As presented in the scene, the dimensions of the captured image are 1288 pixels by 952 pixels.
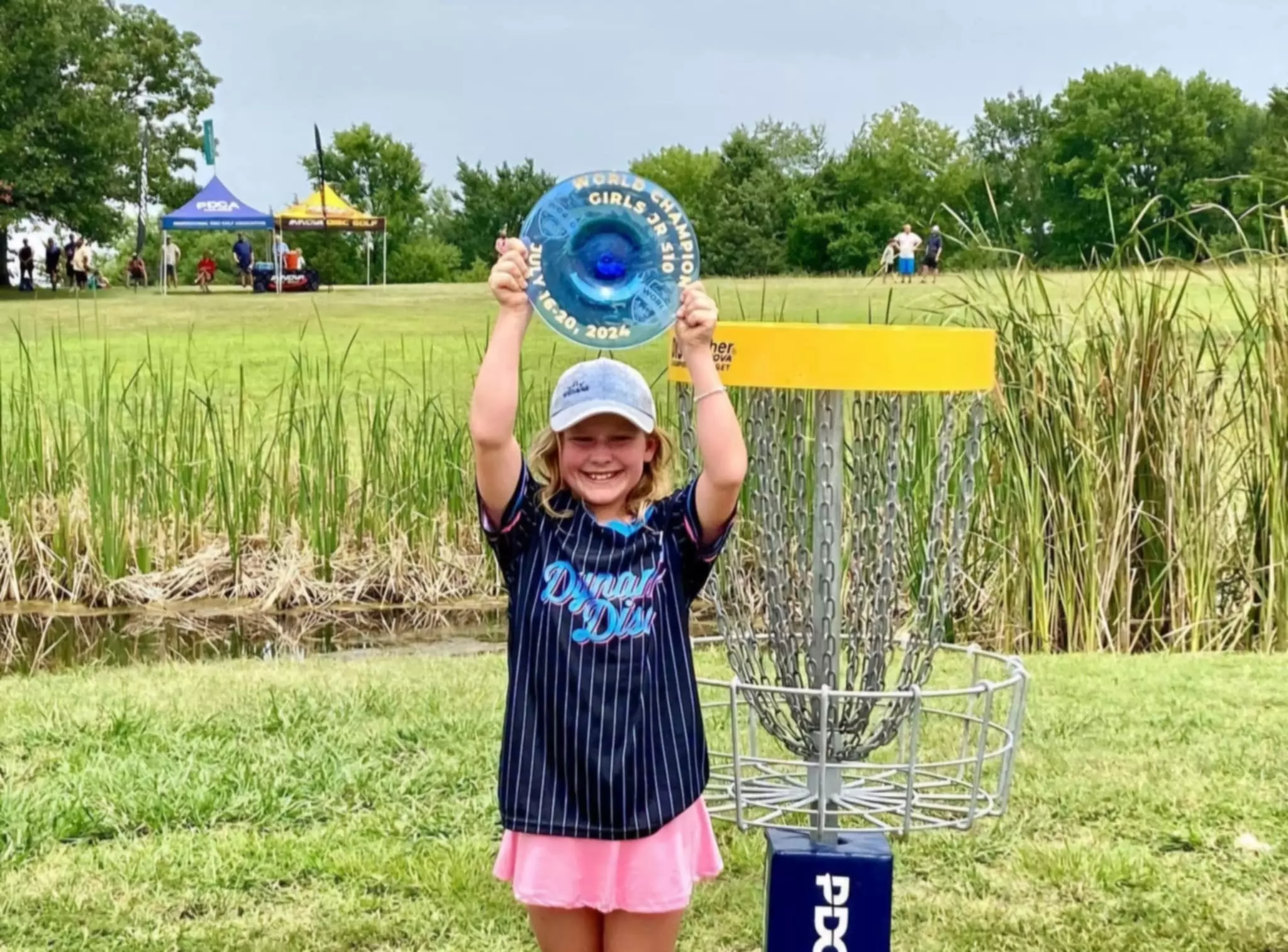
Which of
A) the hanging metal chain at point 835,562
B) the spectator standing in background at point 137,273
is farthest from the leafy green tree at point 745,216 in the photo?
the hanging metal chain at point 835,562

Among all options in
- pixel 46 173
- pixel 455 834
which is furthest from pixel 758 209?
pixel 455 834

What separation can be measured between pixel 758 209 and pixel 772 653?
31.9 meters

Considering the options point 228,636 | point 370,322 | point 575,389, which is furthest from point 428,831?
point 370,322

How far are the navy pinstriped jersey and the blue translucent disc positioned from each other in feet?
1.01

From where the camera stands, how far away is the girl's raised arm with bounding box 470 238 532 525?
71.0 inches

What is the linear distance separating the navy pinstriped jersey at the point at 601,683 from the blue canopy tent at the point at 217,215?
23.5 metres

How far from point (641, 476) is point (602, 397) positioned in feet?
0.54

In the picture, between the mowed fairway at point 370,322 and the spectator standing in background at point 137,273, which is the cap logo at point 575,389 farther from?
the spectator standing in background at point 137,273

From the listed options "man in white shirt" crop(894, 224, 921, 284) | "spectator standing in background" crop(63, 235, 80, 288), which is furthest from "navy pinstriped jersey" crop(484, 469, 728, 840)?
"spectator standing in background" crop(63, 235, 80, 288)

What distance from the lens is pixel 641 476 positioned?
6.63 ft

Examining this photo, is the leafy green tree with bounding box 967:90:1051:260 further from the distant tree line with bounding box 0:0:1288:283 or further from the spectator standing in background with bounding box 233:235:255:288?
the spectator standing in background with bounding box 233:235:255:288

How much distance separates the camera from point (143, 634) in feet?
19.2

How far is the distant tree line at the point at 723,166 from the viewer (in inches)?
1085

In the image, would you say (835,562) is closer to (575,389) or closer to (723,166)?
(575,389)
